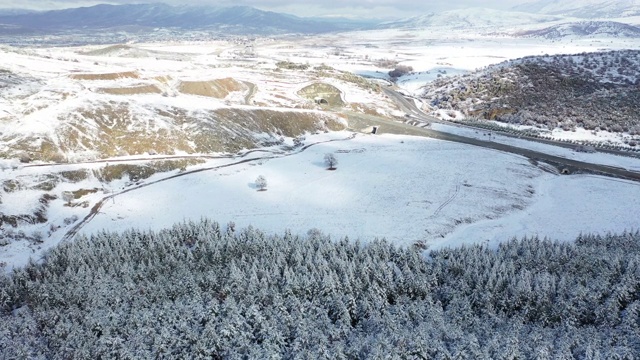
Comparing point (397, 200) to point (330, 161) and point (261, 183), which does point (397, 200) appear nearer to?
point (330, 161)

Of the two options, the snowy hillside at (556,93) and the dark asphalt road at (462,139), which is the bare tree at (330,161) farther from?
the snowy hillside at (556,93)

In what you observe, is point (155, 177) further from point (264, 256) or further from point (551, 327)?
point (551, 327)

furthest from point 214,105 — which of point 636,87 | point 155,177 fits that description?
point 636,87

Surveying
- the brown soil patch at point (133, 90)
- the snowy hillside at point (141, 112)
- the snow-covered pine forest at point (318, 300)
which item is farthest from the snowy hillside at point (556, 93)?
the brown soil patch at point (133, 90)

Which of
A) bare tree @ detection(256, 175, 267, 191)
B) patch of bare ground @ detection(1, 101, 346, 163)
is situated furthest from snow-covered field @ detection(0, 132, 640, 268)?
patch of bare ground @ detection(1, 101, 346, 163)

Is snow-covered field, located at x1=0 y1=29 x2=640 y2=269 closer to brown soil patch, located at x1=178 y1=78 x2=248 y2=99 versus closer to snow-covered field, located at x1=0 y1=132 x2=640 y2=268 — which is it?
snow-covered field, located at x1=0 y1=132 x2=640 y2=268
